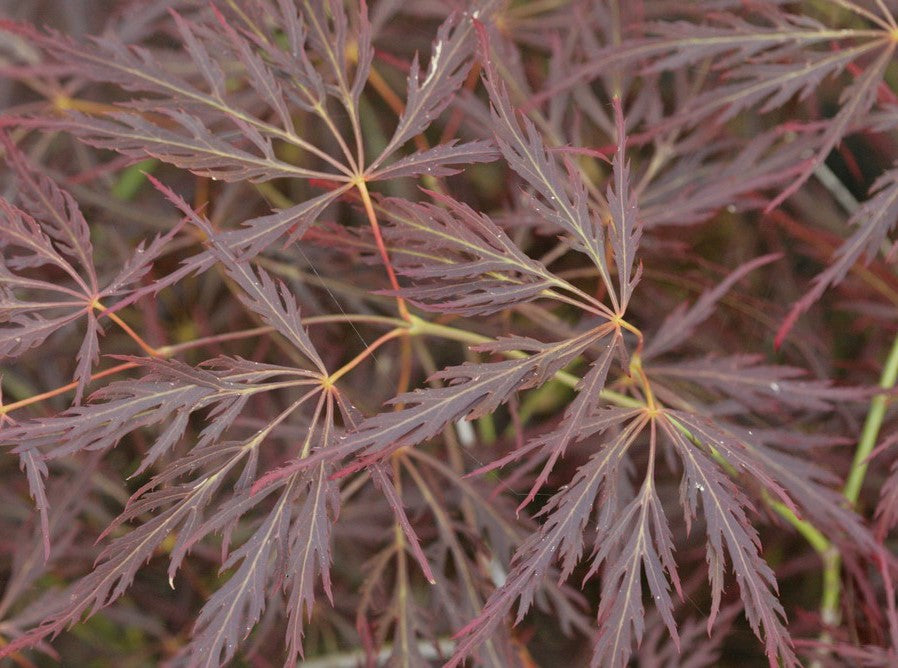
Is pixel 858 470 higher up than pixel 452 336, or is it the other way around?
pixel 452 336

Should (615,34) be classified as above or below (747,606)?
above

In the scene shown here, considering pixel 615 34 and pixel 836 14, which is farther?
pixel 836 14

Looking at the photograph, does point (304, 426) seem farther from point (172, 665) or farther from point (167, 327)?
point (167, 327)

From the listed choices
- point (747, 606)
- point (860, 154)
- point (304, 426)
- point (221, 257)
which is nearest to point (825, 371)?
point (860, 154)

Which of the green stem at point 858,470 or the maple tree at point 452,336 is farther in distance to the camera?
the green stem at point 858,470

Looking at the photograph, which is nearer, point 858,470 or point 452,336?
point 452,336

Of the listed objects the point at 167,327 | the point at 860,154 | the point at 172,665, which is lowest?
the point at 172,665

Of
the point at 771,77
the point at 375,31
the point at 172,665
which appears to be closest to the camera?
the point at 771,77

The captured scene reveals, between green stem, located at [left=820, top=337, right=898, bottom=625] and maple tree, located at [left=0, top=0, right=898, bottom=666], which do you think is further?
green stem, located at [left=820, top=337, right=898, bottom=625]
